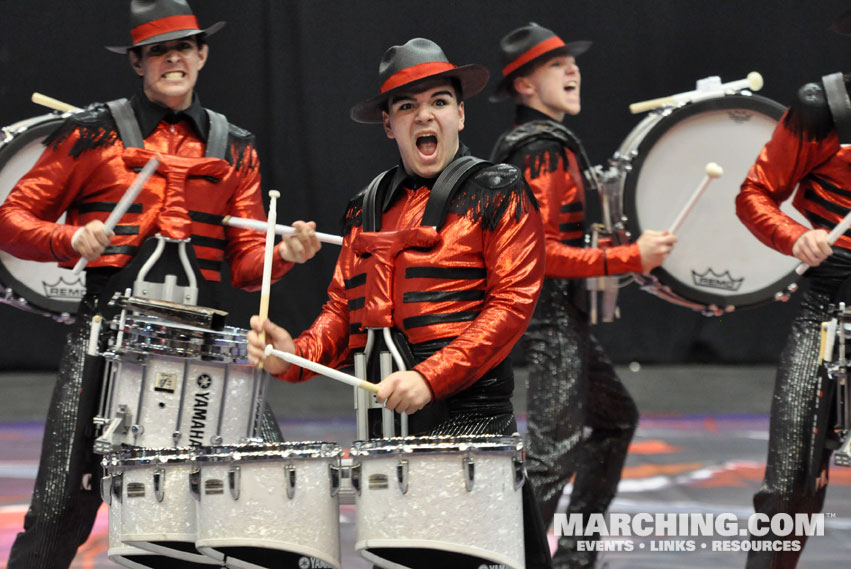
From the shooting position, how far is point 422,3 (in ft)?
22.4

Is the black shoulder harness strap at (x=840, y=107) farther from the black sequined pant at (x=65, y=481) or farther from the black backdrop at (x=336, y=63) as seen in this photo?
the black backdrop at (x=336, y=63)

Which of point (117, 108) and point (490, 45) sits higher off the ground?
point (490, 45)

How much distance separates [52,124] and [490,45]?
3.39 metres

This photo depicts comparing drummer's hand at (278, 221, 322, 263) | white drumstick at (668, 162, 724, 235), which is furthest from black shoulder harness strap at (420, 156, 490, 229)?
white drumstick at (668, 162, 724, 235)

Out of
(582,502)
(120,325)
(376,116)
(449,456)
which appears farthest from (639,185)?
(449,456)

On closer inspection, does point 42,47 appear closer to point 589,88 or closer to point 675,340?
point 589,88

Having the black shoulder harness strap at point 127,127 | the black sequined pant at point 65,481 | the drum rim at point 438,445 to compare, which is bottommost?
the black sequined pant at point 65,481

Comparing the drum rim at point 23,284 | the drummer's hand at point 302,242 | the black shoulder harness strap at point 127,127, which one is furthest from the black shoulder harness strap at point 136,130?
the drum rim at point 23,284

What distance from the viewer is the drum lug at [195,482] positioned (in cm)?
236

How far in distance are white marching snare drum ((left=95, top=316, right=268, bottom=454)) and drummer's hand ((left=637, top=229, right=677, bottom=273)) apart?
1.48m

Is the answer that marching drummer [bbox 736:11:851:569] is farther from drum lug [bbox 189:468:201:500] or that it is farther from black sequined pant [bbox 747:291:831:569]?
drum lug [bbox 189:468:201:500]

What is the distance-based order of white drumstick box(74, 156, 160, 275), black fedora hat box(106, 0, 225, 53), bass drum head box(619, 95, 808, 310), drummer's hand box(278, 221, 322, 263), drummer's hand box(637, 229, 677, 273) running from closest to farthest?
drummer's hand box(278, 221, 322, 263), white drumstick box(74, 156, 160, 275), black fedora hat box(106, 0, 225, 53), drummer's hand box(637, 229, 677, 273), bass drum head box(619, 95, 808, 310)

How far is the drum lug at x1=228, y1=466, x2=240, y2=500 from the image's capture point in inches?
90.4

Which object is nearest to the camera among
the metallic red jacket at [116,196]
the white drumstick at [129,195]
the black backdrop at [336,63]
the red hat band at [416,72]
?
the red hat band at [416,72]
